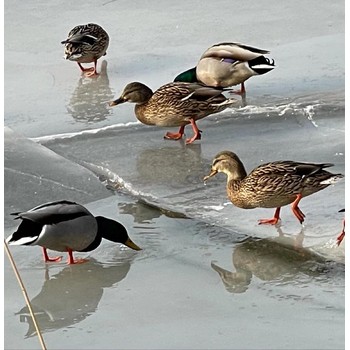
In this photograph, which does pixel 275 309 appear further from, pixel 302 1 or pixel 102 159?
pixel 302 1

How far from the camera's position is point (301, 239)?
5.03 metres

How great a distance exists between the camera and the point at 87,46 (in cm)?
789

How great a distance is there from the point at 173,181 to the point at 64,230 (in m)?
1.25

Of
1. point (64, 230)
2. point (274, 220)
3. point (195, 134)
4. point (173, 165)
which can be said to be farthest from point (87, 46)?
point (64, 230)

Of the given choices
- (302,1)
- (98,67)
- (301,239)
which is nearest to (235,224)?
(301,239)

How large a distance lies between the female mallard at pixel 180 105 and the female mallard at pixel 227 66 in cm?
54

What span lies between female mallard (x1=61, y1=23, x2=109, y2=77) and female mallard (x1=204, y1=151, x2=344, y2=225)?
286 centimetres

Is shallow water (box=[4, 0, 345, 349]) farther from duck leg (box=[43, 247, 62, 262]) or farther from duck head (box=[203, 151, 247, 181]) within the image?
duck head (box=[203, 151, 247, 181])

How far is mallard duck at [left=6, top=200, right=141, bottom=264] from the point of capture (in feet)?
15.6

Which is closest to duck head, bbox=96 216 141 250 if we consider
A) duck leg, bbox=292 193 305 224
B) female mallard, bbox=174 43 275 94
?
duck leg, bbox=292 193 305 224

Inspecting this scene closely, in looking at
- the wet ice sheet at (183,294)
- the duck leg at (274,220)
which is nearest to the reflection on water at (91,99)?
the wet ice sheet at (183,294)

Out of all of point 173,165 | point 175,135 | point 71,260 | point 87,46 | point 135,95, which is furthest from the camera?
point 87,46

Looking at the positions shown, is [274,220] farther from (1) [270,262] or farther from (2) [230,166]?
(1) [270,262]

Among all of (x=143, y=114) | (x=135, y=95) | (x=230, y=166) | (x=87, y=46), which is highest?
(x=87, y=46)
